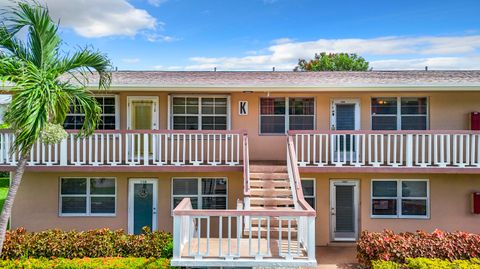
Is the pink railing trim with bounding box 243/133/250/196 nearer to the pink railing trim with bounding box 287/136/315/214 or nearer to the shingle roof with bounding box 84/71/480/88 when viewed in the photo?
the pink railing trim with bounding box 287/136/315/214

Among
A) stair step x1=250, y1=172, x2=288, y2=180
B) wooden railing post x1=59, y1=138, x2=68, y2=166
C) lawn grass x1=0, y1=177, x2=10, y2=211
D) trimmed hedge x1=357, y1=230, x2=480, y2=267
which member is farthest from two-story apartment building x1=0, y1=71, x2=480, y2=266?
lawn grass x1=0, y1=177, x2=10, y2=211

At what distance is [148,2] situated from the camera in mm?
17438

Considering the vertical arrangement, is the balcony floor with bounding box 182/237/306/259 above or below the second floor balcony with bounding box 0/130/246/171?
below

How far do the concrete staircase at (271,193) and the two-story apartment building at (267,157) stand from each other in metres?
0.06

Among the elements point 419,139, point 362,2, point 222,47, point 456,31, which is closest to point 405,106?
point 419,139

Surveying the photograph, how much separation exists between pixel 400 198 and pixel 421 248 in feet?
10.6

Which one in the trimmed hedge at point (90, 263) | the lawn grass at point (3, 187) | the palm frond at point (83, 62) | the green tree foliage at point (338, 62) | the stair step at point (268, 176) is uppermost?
the green tree foliage at point (338, 62)

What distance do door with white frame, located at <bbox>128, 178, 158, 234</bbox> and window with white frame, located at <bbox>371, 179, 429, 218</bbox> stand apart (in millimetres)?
7348

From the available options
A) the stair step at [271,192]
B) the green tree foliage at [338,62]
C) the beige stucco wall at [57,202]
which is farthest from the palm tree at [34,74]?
the green tree foliage at [338,62]

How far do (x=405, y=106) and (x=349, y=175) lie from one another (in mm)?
3109

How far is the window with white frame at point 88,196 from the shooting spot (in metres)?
11.5

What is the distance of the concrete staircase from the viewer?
8.60 metres

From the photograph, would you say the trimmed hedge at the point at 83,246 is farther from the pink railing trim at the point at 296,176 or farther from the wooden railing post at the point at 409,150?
the wooden railing post at the point at 409,150

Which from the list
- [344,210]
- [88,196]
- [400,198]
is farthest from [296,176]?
[88,196]
